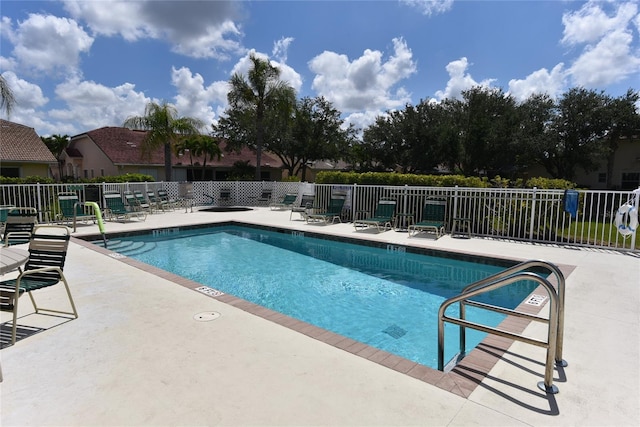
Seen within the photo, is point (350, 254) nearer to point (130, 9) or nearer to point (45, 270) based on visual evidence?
point (45, 270)

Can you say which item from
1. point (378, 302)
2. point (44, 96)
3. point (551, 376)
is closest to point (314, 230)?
point (378, 302)

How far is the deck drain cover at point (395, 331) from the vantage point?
480cm

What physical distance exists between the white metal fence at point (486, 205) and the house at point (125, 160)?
13192mm

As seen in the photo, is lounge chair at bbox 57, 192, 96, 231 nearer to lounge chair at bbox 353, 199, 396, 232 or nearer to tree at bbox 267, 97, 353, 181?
lounge chair at bbox 353, 199, 396, 232

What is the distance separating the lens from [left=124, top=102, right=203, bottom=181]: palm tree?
64.0 feet

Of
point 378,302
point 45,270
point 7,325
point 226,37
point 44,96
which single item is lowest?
point 378,302

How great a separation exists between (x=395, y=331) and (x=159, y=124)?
1878 cm

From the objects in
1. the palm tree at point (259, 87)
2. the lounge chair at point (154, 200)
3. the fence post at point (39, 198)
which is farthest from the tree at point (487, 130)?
the fence post at point (39, 198)

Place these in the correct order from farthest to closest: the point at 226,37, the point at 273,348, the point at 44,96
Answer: the point at 44,96
the point at 226,37
the point at 273,348

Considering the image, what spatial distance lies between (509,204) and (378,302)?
5.95m

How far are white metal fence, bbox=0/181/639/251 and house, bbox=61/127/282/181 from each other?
13192mm

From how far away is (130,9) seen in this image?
962 centimetres

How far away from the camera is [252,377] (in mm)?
2869

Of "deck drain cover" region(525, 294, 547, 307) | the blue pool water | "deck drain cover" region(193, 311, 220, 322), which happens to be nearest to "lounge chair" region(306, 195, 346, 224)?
the blue pool water
